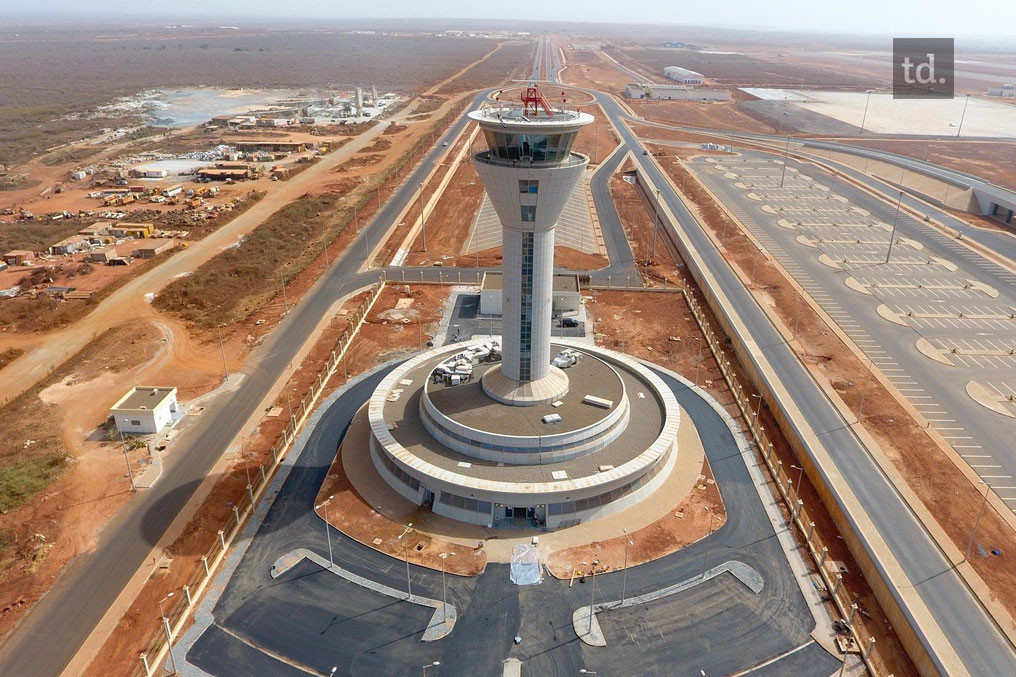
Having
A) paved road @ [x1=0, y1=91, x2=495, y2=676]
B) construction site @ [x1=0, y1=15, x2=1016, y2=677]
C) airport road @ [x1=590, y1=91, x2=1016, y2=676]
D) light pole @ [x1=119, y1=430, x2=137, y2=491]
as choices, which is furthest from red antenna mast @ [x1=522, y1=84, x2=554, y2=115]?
light pole @ [x1=119, y1=430, x2=137, y2=491]

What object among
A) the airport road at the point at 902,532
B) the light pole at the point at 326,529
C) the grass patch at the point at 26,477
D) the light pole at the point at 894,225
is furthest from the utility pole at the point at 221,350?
the light pole at the point at 894,225

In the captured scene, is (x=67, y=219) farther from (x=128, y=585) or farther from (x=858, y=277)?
(x=858, y=277)

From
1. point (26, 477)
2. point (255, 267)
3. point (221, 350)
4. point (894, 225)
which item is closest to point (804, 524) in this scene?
point (26, 477)

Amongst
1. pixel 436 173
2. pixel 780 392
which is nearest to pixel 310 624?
pixel 780 392

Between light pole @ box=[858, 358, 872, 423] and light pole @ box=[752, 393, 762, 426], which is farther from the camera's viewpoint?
light pole @ box=[858, 358, 872, 423]

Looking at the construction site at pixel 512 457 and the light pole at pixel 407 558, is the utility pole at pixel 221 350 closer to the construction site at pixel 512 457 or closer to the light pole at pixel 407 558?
the construction site at pixel 512 457

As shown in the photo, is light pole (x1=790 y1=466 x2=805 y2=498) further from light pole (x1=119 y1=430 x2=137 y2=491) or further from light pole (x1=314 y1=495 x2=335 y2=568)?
light pole (x1=119 y1=430 x2=137 y2=491)

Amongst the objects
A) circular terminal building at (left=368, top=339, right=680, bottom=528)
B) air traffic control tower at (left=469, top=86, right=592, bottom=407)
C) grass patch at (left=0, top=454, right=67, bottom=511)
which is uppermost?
air traffic control tower at (left=469, top=86, right=592, bottom=407)
